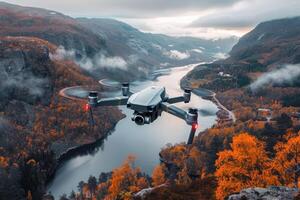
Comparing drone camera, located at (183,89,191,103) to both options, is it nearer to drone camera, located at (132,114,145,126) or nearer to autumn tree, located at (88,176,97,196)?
drone camera, located at (132,114,145,126)

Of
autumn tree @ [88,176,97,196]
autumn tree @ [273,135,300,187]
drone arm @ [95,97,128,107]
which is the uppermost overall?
drone arm @ [95,97,128,107]

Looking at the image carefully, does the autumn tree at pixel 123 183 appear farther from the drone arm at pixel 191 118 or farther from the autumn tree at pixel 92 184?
the drone arm at pixel 191 118

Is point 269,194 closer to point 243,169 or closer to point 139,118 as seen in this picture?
point 243,169

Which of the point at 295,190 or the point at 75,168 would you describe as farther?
the point at 75,168

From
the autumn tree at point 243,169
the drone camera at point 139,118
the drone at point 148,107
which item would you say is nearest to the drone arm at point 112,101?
the drone at point 148,107

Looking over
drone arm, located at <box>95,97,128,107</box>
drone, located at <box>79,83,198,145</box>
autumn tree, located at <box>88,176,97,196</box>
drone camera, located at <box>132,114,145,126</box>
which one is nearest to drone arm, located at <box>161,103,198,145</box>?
drone, located at <box>79,83,198,145</box>

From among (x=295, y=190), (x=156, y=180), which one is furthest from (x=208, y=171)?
(x=295, y=190)

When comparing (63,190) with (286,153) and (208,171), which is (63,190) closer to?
(208,171)
